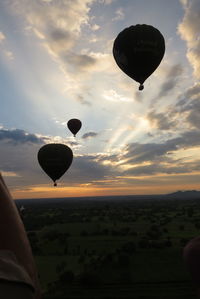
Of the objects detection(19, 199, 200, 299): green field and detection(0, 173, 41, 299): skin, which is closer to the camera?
detection(0, 173, 41, 299): skin

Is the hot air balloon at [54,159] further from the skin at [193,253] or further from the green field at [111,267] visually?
the skin at [193,253]

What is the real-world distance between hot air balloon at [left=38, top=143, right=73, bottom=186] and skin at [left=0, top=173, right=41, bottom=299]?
959 inches

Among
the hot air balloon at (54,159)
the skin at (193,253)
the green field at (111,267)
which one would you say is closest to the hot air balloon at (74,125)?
the hot air balloon at (54,159)

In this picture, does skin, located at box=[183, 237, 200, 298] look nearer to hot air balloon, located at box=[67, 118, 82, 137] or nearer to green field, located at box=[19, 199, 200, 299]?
hot air balloon, located at box=[67, 118, 82, 137]

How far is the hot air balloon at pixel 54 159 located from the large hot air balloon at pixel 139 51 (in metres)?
10.1

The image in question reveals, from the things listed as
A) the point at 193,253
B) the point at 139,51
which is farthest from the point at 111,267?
the point at 193,253

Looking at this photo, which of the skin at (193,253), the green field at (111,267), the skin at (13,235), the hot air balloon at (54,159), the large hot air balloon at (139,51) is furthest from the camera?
the green field at (111,267)

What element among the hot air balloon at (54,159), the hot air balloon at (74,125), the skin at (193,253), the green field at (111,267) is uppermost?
the hot air balloon at (74,125)

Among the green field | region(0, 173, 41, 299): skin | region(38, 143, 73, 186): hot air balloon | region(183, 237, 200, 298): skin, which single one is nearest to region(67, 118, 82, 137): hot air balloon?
region(38, 143, 73, 186): hot air balloon

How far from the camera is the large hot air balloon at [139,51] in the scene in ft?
58.0

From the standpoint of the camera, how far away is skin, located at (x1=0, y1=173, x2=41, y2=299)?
143cm

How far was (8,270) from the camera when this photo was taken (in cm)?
107

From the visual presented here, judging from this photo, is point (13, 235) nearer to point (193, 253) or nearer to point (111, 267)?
point (193, 253)

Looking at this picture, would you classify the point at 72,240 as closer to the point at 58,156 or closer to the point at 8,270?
the point at 58,156
